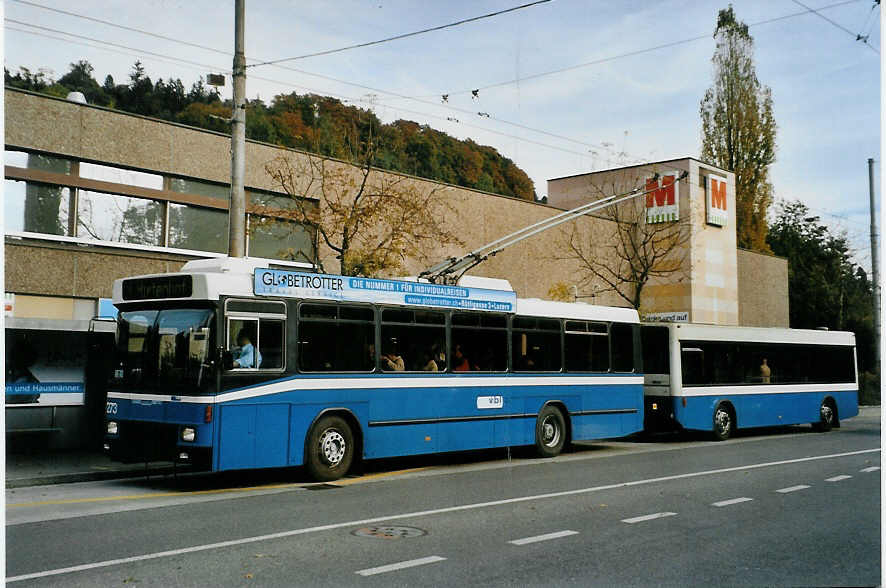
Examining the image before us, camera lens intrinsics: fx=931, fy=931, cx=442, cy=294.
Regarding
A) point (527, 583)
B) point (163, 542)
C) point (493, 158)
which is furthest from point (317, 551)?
point (493, 158)

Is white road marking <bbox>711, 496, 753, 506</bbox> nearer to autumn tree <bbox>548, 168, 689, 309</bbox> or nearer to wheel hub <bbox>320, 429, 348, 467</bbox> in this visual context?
wheel hub <bbox>320, 429, 348, 467</bbox>

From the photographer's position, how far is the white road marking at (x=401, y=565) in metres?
6.91

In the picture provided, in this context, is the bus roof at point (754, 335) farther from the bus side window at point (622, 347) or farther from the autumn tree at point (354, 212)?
the autumn tree at point (354, 212)

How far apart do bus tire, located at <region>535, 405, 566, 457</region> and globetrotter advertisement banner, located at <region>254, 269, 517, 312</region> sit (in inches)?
85.3

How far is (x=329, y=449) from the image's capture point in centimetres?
1323

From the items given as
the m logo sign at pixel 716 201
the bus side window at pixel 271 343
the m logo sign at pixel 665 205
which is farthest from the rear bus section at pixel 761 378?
the m logo sign at pixel 716 201

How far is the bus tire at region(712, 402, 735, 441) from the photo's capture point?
845 inches

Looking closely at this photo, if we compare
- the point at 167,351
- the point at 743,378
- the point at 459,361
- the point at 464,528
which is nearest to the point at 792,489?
the point at 464,528

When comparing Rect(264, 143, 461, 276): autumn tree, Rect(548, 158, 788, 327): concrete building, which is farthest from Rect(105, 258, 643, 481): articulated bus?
Rect(548, 158, 788, 327): concrete building

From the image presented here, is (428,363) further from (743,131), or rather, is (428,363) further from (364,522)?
(743,131)

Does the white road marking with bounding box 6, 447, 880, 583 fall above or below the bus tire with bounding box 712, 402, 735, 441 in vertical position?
below

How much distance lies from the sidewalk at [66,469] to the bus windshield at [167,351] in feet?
5.18

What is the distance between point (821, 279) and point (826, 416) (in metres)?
34.8

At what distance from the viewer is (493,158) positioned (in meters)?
31.2
